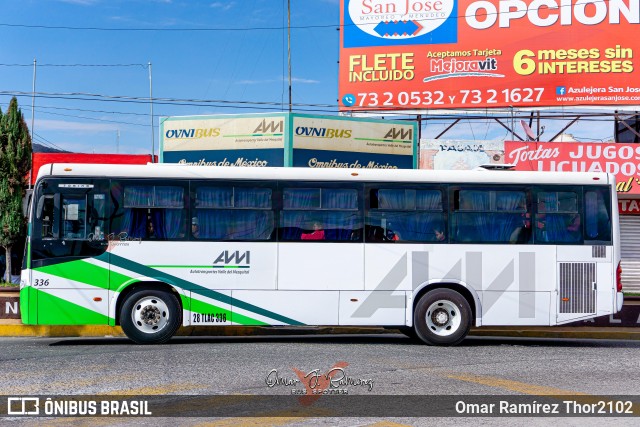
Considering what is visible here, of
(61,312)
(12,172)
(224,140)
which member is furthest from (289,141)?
(61,312)

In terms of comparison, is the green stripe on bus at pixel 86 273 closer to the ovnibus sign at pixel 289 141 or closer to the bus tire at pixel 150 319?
the bus tire at pixel 150 319

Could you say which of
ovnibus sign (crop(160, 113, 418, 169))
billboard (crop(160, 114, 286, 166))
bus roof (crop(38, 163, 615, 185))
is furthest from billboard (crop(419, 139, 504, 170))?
bus roof (crop(38, 163, 615, 185))

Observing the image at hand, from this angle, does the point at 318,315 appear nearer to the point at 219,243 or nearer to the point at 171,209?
the point at 219,243

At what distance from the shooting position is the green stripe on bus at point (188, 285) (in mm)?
14469

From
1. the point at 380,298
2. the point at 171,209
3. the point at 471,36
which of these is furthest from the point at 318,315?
the point at 471,36

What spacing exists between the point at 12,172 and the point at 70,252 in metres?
13.3

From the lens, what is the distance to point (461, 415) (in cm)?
842

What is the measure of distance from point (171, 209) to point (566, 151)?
17.3 meters

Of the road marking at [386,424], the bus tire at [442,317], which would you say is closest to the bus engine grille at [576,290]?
the bus tire at [442,317]

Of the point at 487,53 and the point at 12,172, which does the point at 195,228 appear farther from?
the point at 487,53

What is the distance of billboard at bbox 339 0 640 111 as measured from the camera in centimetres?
2819

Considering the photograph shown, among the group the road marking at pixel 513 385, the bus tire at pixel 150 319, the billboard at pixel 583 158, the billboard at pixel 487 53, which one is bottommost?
the road marking at pixel 513 385

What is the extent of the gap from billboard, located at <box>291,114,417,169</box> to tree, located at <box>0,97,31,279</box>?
8.61m

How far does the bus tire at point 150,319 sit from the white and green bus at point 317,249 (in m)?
0.02
